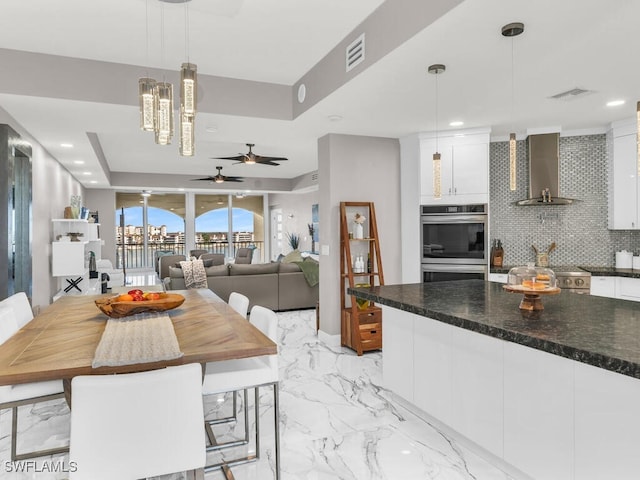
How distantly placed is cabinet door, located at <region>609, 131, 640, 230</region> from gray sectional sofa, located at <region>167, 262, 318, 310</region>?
4.14 m

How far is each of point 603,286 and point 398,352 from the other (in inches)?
111

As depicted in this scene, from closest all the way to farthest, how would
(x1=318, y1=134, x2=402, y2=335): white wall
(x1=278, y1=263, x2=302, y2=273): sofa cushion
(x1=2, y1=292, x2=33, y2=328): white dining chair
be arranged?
(x1=2, y1=292, x2=33, y2=328): white dining chair < (x1=318, y1=134, x2=402, y2=335): white wall < (x1=278, y1=263, x2=302, y2=273): sofa cushion

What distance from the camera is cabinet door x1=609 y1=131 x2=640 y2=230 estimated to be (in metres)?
4.54

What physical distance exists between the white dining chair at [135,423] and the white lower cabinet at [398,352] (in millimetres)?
1748

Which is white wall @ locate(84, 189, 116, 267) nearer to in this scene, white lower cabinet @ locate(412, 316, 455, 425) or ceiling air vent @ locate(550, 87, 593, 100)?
white lower cabinet @ locate(412, 316, 455, 425)

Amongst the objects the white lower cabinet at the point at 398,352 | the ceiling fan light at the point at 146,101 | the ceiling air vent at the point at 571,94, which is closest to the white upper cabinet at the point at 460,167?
the ceiling air vent at the point at 571,94

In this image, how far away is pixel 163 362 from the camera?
1.77 metres

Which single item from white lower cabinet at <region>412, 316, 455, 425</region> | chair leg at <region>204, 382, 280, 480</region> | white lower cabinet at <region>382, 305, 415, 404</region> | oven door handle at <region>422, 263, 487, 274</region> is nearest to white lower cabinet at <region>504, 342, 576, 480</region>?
white lower cabinet at <region>412, 316, 455, 425</region>

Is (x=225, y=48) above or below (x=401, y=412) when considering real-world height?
above

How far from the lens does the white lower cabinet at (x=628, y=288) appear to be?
14.2 feet

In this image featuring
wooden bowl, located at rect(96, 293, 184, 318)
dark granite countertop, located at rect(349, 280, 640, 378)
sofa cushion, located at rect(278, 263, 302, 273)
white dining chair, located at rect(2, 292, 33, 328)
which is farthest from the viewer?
sofa cushion, located at rect(278, 263, 302, 273)

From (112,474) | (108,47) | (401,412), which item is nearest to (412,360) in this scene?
(401,412)

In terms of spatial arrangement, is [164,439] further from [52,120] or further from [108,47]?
[52,120]

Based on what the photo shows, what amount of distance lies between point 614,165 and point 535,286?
3.36 meters
